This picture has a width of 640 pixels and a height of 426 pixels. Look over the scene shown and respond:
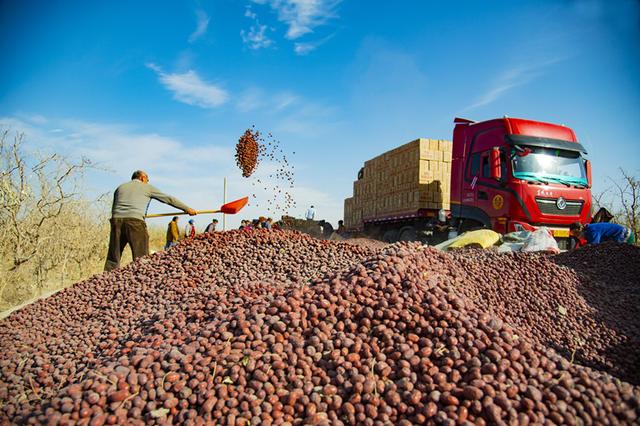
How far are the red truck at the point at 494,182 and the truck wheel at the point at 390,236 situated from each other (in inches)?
1.7

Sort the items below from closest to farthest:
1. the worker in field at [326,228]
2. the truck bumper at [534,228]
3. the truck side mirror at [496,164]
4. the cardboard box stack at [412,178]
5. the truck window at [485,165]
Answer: the truck bumper at [534,228]
the truck side mirror at [496,164]
the truck window at [485,165]
the cardboard box stack at [412,178]
the worker in field at [326,228]

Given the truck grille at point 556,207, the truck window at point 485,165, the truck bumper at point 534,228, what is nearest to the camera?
the truck bumper at point 534,228

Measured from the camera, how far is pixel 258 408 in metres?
1.98

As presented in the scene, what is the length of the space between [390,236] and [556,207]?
14.5 feet

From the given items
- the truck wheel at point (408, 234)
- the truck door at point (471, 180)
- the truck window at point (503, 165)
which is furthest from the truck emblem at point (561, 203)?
the truck wheel at point (408, 234)

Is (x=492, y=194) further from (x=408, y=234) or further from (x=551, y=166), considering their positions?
(x=408, y=234)

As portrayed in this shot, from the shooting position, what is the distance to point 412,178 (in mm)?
10594

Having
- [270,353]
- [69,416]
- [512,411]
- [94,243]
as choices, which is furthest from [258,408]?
[94,243]

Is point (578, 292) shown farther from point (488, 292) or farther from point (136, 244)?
point (136, 244)

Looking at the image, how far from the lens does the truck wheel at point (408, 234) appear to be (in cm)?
1038

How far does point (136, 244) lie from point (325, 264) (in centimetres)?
280

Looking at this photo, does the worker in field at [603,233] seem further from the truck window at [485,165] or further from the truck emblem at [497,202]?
the truck window at [485,165]

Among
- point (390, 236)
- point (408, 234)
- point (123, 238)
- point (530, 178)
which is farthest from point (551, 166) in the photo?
point (123, 238)

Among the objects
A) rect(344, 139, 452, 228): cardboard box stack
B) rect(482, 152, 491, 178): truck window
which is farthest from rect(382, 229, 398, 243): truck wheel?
rect(482, 152, 491, 178): truck window
